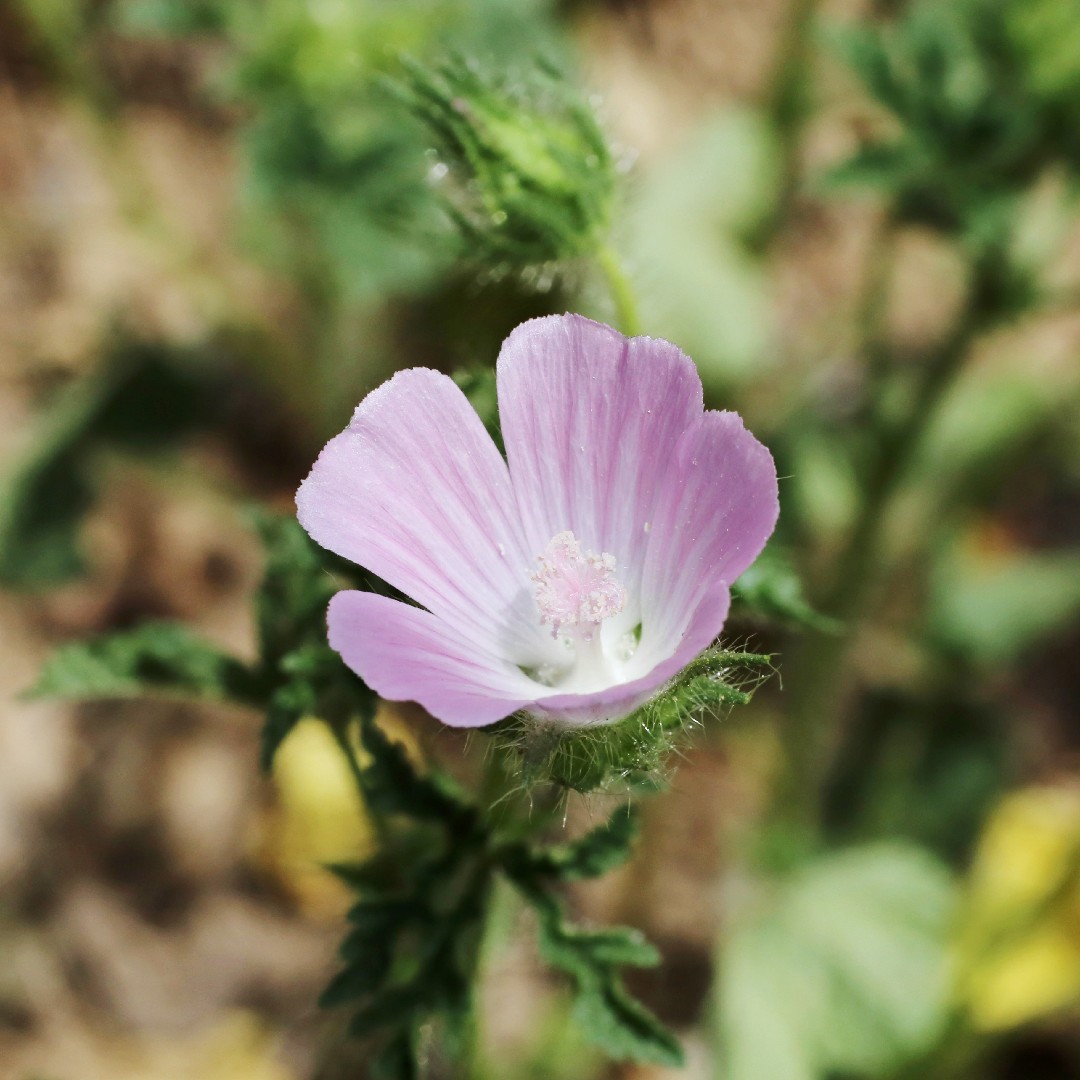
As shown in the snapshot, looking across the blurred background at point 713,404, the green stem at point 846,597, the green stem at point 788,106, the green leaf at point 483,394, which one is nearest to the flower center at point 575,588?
the green leaf at point 483,394

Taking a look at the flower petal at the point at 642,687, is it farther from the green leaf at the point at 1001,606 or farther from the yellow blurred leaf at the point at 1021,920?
the green leaf at the point at 1001,606

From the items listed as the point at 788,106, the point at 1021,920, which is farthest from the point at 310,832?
the point at 788,106

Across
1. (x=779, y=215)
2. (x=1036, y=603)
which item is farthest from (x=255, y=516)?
(x=779, y=215)

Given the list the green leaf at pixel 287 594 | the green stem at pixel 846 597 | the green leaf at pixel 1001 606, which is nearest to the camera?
the green leaf at pixel 287 594

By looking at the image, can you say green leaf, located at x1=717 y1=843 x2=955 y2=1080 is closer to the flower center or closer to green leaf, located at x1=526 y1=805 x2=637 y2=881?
green leaf, located at x1=526 y1=805 x2=637 y2=881

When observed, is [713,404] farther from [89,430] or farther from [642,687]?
[642,687]

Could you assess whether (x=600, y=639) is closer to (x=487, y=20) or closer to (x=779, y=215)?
(x=487, y=20)

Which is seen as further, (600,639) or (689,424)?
(600,639)
